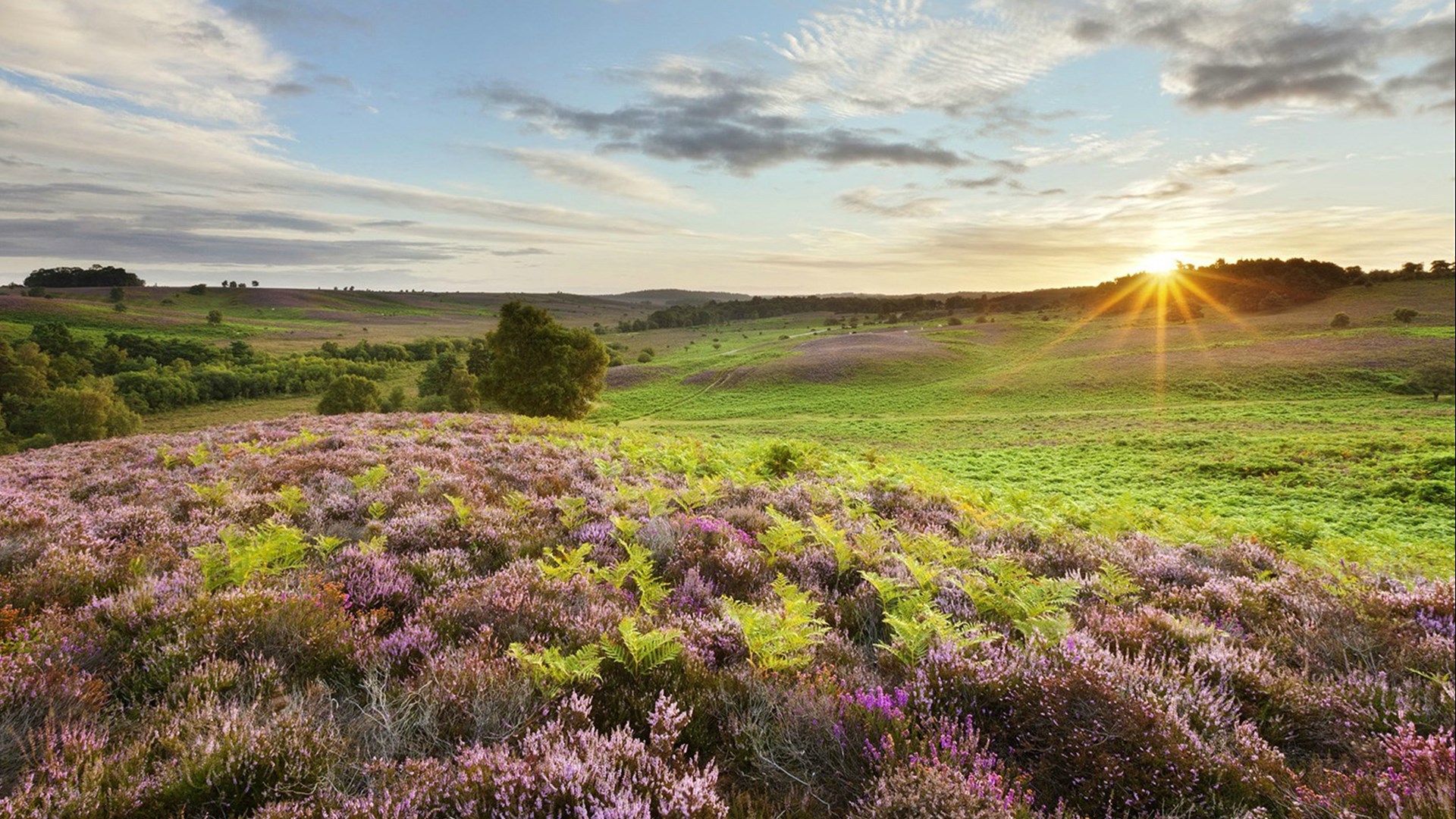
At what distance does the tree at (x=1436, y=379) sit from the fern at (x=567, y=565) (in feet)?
232

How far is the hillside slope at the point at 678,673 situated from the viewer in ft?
9.48

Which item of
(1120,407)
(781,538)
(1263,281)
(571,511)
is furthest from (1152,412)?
(1263,281)

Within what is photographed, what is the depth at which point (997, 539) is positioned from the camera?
8.45 metres

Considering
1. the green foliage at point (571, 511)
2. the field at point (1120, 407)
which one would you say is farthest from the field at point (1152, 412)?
the green foliage at point (571, 511)

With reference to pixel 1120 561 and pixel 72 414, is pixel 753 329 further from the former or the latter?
pixel 1120 561

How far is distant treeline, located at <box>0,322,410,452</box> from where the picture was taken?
4491 centimetres

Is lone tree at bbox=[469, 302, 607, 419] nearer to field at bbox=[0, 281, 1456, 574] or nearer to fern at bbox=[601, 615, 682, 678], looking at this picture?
field at bbox=[0, 281, 1456, 574]

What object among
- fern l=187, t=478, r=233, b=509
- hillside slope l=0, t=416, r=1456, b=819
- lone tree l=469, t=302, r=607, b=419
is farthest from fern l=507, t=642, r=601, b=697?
lone tree l=469, t=302, r=607, b=419

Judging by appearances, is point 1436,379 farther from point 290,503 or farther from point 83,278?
point 83,278

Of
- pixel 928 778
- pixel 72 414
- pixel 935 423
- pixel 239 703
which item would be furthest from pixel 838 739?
pixel 72 414

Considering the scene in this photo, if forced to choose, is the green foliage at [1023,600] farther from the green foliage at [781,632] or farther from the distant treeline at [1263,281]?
the distant treeline at [1263,281]

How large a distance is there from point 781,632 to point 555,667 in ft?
5.15

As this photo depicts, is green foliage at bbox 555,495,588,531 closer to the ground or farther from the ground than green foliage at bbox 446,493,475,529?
closer to the ground

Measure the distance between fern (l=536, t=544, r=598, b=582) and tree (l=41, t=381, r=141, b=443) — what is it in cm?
6179
